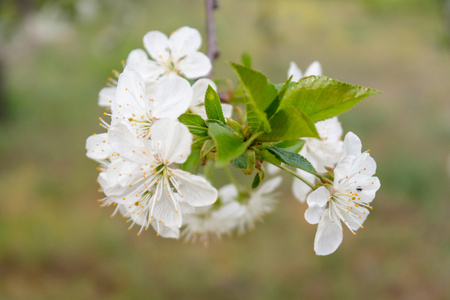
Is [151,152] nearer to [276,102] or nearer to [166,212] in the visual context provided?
[166,212]

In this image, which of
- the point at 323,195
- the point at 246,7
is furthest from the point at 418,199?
the point at 246,7

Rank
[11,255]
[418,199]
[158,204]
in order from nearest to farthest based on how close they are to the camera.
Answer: [158,204] < [11,255] < [418,199]

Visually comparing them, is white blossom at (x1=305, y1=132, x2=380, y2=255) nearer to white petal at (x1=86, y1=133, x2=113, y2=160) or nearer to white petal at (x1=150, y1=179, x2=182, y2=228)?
white petal at (x1=150, y1=179, x2=182, y2=228)

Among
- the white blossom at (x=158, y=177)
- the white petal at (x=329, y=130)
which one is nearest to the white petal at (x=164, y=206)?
the white blossom at (x=158, y=177)

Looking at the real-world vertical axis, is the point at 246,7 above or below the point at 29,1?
below

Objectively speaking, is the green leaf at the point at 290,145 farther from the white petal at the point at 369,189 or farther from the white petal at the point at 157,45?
the white petal at the point at 157,45

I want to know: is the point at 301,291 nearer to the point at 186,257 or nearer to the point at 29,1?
the point at 186,257

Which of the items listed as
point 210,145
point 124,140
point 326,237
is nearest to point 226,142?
point 210,145

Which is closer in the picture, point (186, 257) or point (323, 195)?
point (323, 195)
